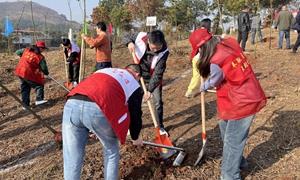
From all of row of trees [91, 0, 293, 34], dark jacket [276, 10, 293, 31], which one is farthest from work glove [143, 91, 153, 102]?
row of trees [91, 0, 293, 34]

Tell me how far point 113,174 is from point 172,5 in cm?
2187

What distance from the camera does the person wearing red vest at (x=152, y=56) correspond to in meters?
4.60

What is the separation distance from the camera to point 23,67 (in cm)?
780

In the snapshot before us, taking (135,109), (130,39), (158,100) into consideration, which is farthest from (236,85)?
(130,39)

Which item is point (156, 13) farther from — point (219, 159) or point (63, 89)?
point (219, 159)

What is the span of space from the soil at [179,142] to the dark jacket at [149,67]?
0.80 m

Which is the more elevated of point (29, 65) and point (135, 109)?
point (29, 65)

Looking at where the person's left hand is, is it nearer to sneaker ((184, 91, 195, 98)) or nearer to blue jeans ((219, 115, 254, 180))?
blue jeans ((219, 115, 254, 180))

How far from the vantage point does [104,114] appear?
9.80 feet

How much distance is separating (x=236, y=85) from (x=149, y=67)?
1740 mm

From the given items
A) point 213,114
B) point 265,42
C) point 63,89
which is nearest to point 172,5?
point 265,42

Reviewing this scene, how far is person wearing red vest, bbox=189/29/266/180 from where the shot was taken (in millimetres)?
3393

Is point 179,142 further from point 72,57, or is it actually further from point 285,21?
point 285,21

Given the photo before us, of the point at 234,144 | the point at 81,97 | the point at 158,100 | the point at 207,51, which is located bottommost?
the point at 234,144
